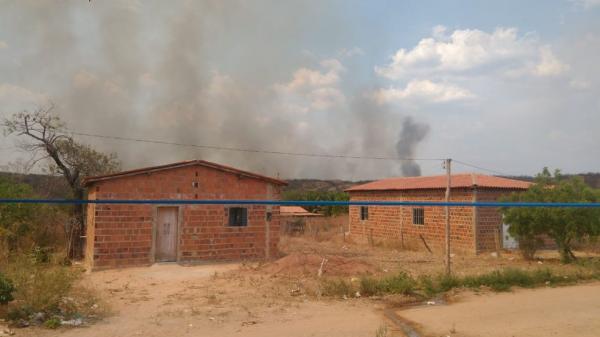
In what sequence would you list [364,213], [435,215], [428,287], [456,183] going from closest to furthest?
[428,287] → [456,183] → [435,215] → [364,213]

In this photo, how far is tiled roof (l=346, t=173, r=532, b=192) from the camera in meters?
22.0

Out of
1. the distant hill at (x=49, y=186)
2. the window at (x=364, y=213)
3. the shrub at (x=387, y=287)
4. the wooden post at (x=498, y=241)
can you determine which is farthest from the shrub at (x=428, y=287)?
the distant hill at (x=49, y=186)

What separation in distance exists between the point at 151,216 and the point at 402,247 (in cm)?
1317

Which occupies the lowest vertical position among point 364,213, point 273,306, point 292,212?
point 273,306

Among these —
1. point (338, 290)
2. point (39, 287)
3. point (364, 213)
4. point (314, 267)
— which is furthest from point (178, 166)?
point (364, 213)

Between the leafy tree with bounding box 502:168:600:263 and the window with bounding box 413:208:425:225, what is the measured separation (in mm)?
5921

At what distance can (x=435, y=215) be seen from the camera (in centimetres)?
2362

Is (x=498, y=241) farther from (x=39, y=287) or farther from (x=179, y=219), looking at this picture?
(x=39, y=287)

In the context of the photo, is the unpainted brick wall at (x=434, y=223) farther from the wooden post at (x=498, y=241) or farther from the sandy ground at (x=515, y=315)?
the sandy ground at (x=515, y=315)

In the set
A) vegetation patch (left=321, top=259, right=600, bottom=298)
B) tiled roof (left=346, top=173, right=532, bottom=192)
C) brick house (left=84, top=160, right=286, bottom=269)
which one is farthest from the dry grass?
tiled roof (left=346, top=173, right=532, bottom=192)

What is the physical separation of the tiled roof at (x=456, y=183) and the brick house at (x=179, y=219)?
29.4 feet

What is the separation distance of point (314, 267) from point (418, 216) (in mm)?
11884

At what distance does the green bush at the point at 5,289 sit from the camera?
7797 millimetres

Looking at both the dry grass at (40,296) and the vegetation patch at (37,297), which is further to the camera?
the dry grass at (40,296)
